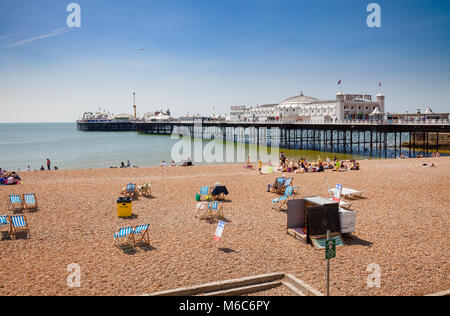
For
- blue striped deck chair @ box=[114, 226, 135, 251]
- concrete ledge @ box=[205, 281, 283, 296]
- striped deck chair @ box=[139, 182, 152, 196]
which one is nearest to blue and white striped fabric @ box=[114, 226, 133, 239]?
blue striped deck chair @ box=[114, 226, 135, 251]

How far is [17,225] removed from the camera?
7.87 metres

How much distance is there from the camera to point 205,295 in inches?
200

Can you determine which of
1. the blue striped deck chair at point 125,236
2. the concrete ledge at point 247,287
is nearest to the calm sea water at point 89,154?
the blue striped deck chair at point 125,236

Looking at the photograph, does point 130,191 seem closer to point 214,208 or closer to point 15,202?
point 15,202

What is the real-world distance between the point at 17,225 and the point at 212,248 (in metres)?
4.91

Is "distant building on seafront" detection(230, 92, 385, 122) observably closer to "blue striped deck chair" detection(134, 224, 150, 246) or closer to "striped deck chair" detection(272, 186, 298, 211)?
"striped deck chair" detection(272, 186, 298, 211)

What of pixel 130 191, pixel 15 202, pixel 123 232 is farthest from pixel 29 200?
pixel 123 232

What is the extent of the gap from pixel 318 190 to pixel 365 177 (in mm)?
4307

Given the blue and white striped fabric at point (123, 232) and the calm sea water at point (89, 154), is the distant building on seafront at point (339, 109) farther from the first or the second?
the blue and white striped fabric at point (123, 232)

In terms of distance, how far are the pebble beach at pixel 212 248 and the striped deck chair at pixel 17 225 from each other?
12.4 inches

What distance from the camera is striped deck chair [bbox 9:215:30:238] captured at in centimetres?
782

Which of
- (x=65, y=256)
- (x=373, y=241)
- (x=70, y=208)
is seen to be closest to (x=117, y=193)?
(x=70, y=208)
